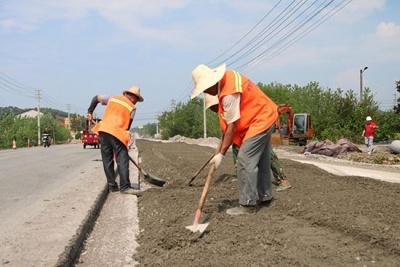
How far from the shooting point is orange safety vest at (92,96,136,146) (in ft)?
18.9

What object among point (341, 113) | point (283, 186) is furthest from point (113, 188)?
point (341, 113)

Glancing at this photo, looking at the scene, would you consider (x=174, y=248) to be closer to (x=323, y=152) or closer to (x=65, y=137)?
(x=323, y=152)

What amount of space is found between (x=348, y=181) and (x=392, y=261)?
408 cm

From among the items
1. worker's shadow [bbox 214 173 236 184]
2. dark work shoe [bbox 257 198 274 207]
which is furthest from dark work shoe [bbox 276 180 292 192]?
worker's shadow [bbox 214 173 236 184]

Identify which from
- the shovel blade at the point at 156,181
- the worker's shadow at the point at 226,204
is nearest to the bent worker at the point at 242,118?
the worker's shadow at the point at 226,204

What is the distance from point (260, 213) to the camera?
13.8 ft

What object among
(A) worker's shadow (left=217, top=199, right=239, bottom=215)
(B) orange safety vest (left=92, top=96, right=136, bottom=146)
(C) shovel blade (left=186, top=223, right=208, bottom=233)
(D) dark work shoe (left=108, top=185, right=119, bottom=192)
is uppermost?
(B) orange safety vest (left=92, top=96, right=136, bottom=146)

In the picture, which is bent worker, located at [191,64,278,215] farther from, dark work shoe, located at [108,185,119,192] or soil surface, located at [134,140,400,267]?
dark work shoe, located at [108,185,119,192]

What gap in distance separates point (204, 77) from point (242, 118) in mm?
592

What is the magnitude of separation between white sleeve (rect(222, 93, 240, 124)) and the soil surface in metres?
1.03

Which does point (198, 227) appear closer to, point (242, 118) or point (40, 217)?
point (242, 118)


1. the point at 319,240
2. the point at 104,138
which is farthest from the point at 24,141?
the point at 319,240

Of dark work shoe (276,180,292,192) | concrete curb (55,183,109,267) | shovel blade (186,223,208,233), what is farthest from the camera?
dark work shoe (276,180,292,192)

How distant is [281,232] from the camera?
3438 mm
